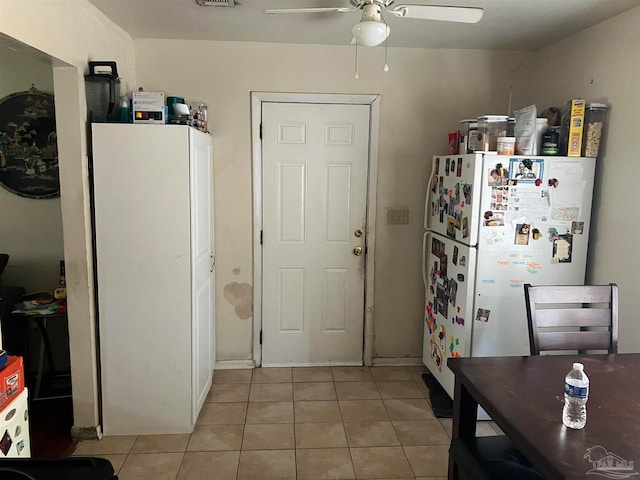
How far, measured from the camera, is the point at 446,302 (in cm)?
292

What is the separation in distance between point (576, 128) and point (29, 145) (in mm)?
3300

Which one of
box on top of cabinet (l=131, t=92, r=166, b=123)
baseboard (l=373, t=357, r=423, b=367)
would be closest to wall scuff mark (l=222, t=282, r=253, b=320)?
baseboard (l=373, t=357, r=423, b=367)

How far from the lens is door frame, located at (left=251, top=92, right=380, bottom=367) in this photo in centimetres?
320

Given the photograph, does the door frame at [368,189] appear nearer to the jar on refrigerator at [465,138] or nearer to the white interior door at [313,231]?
the white interior door at [313,231]

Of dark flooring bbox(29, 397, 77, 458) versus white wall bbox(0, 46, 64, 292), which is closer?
dark flooring bbox(29, 397, 77, 458)

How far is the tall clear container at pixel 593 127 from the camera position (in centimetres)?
256

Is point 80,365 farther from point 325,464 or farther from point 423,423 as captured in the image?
point 423,423

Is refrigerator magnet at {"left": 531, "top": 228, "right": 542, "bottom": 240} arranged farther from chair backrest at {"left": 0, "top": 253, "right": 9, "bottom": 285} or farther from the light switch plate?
chair backrest at {"left": 0, "top": 253, "right": 9, "bottom": 285}

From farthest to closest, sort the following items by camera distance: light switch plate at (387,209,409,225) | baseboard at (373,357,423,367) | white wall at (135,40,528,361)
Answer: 1. baseboard at (373,357,423,367)
2. light switch plate at (387,209,409,225)
3. white wall at (135,40,528,361)

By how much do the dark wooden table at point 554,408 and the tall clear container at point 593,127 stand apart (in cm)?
124

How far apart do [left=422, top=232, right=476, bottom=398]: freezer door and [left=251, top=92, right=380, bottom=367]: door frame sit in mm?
410

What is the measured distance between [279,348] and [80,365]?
→ 141 cm

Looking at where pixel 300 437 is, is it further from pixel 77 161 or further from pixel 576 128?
pixel 576 128

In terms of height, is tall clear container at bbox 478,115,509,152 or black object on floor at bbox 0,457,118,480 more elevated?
tall clear container at bbox 478,115,509,152
